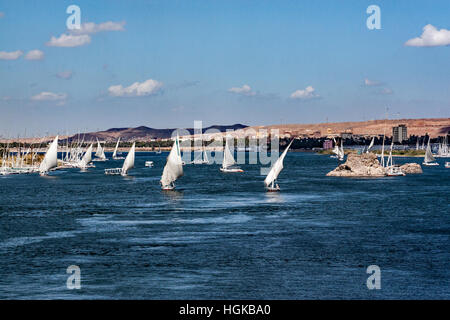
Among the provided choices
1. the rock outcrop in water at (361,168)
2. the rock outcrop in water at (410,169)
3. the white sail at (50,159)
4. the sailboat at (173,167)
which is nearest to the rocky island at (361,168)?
the rock outcrop in water at (361,168)

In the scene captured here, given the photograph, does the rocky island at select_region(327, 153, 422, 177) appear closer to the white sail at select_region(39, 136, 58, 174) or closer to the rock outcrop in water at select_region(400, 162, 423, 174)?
the rock outcrop in water at select_region(400, 162, 423, 174)

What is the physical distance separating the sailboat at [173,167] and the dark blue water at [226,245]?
4473 mm

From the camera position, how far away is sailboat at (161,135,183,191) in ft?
343

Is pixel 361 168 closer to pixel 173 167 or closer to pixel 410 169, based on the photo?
pixel 410 169

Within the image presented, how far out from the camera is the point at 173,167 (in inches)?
4316

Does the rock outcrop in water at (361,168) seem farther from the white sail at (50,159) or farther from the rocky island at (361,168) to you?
the white sail at (50,159)

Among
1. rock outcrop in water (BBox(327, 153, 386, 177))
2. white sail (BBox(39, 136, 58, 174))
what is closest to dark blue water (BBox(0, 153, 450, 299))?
rock outcrop in water (BBox(327, 153, 386, 177))

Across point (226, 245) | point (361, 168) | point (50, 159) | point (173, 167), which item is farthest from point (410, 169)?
point (226, 245)

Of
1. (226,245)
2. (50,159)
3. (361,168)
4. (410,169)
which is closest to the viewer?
(226,245)

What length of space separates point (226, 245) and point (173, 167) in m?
53.4

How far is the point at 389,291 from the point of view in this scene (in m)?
40.9

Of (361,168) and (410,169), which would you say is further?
(410,169)

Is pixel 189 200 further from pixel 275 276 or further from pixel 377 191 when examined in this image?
pixel 275 276

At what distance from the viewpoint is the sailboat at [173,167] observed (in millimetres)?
104412
